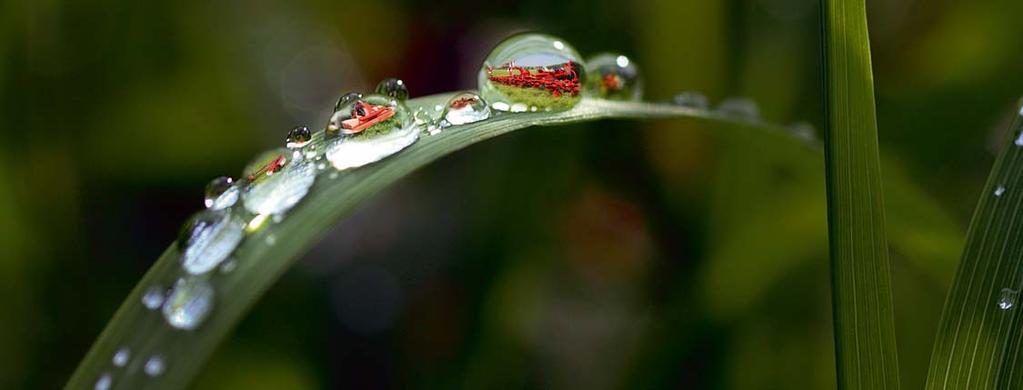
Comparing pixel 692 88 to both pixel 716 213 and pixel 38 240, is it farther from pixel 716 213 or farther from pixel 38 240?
pixel 38 240

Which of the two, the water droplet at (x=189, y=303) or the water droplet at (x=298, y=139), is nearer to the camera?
the water droplet at (x=189, y=303)

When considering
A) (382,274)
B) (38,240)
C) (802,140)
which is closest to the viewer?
(802,140)

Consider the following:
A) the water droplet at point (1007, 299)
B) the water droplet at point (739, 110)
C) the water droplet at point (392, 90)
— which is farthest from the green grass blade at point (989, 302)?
the water droplet at point (392, 90)

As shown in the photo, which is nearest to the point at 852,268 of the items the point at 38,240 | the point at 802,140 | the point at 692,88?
the point at 802,140

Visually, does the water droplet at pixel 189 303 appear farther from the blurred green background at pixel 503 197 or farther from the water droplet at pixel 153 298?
the blurred green background at pixel 503 197

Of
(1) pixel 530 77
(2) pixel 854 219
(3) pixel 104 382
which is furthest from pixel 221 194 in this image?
(2) pixel 854 219

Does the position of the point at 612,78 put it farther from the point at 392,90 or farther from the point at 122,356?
the point at 122,356
